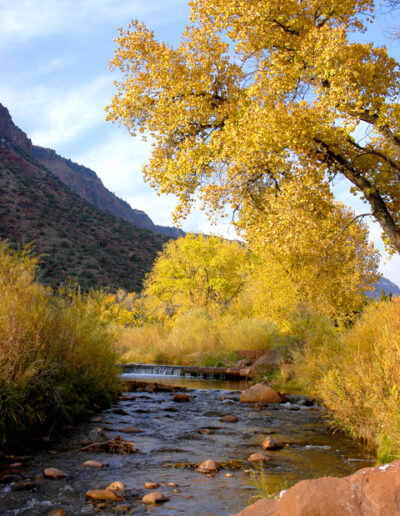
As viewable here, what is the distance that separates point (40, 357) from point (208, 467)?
3499 millimetres

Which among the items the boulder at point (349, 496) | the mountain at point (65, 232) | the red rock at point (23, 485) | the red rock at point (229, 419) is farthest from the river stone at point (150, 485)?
the mountain at point (65, 232)

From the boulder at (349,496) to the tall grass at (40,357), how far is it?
5.15 metres

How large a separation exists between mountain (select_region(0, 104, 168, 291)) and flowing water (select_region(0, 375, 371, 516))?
35247 millimetres

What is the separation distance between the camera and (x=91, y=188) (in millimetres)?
128750

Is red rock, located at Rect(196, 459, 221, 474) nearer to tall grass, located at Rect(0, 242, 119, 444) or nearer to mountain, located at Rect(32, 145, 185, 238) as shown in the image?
tall grass, located at Rect(0, 242, 119, 444)

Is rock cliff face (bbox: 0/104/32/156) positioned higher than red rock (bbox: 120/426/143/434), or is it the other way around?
rock cliff face (bbox: 0/104/32/156)

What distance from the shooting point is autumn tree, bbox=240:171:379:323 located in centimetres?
1058

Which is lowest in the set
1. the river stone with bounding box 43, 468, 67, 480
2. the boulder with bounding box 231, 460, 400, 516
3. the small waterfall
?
the small waterfall

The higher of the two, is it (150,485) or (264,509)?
(264,509)

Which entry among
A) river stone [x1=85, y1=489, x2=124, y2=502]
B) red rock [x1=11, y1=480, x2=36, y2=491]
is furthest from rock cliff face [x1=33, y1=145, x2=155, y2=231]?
river stone [x1=85, y1=489, x2=124, y2=502]

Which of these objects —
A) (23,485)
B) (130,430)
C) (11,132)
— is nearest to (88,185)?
(11,132)

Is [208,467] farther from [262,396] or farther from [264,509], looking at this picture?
[262,396]

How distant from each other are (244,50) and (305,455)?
395 inches

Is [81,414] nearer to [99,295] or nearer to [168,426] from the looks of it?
[168,426]
